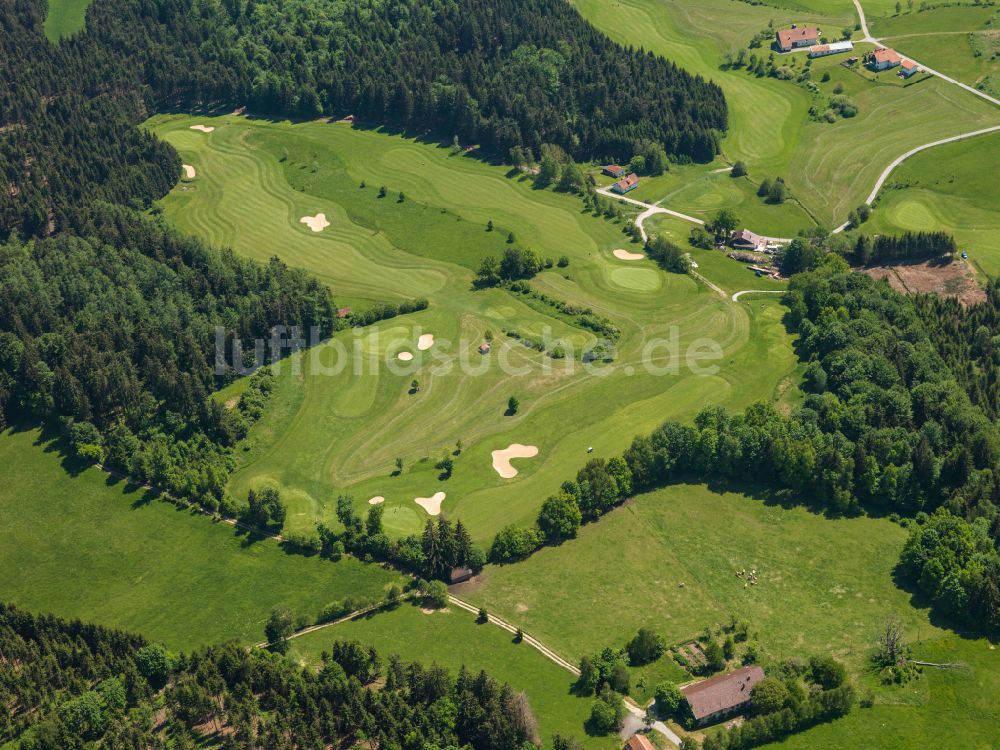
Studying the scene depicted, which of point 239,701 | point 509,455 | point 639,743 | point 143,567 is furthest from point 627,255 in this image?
point 239,701

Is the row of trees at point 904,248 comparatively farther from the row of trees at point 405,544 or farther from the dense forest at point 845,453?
the row of trees at point 405,544

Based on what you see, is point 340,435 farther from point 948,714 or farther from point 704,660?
point 948,714

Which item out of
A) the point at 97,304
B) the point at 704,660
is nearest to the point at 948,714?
the point at 704,660

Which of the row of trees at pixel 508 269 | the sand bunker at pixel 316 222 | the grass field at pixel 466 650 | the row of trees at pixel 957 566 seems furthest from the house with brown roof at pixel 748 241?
the grass field at pixel 466 650

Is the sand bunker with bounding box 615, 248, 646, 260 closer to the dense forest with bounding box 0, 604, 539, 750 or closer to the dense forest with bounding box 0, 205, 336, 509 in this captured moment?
the dense forest with bounding box 0, 205, 336, 509

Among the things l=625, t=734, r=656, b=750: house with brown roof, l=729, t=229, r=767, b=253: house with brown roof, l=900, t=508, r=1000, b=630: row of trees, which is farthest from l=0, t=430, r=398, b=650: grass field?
l=729, t=229, r=767, b=253: house with brown roof

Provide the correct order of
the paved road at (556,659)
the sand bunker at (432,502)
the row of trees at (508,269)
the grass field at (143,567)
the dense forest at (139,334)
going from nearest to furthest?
the paved road at (556,659), the grass field at (143,567), the sand bunker at (432,502), the dense forest at (139,334), the row of trees at (508,269)
